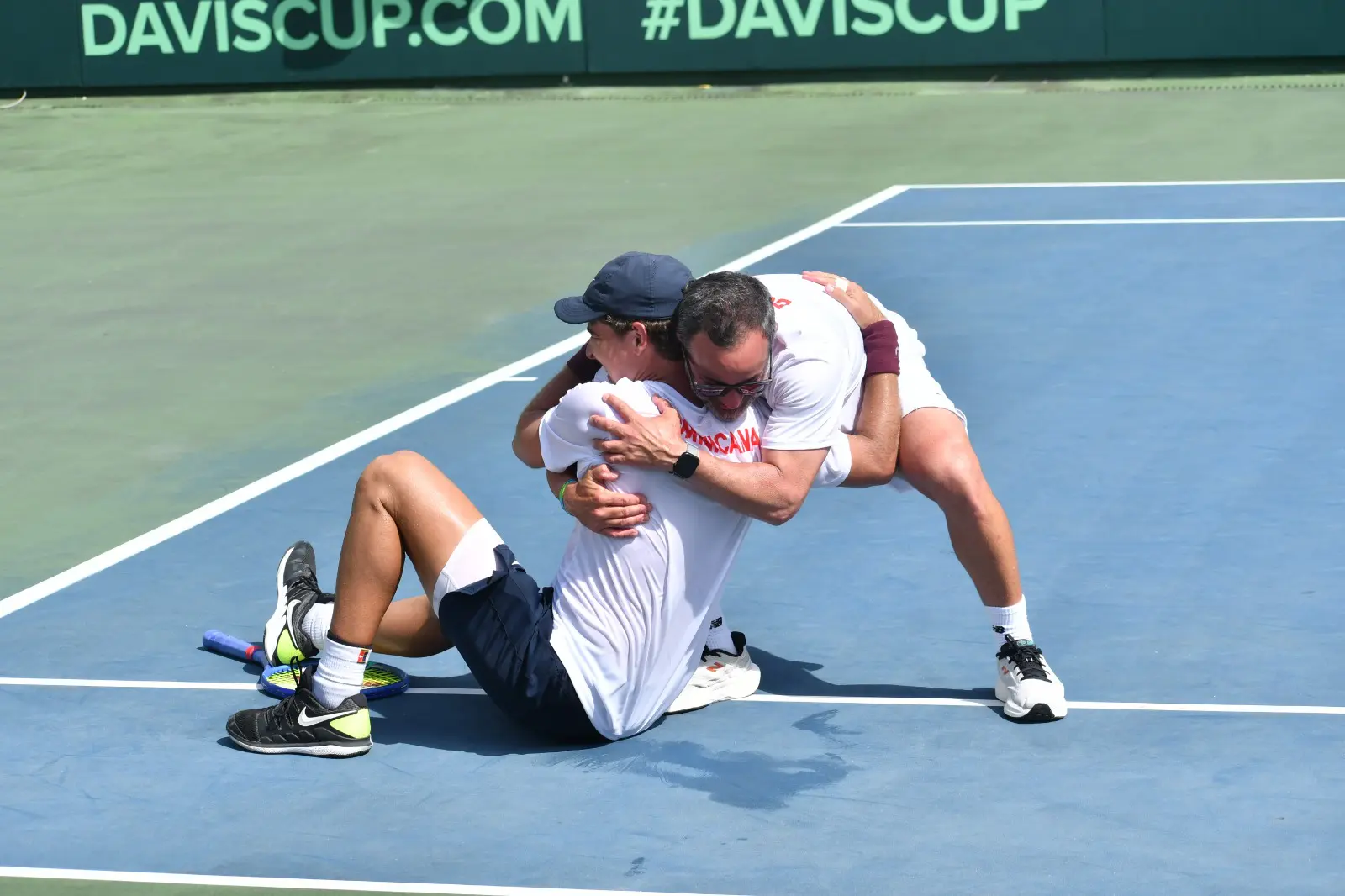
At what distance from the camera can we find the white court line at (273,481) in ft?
23.1

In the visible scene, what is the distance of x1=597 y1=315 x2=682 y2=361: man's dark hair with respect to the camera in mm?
5223

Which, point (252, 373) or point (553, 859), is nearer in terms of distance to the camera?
point (553, 859)

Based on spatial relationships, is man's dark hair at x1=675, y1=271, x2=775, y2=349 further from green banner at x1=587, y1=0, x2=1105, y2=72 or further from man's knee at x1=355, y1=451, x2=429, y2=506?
green banner at x1=587, y1=0, x2=1105, y2=72

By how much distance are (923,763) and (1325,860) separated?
3.50ft

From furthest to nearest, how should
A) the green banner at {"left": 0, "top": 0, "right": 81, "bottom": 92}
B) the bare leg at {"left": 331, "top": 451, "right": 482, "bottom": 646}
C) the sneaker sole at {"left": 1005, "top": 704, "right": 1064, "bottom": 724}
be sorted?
the green banner at {"left": 0, "top": 0, "right": 81, "bottom": 92}, the sneaker sole at {"left": 1005, "top": 704, "right": 1064, "bottom": 724}, the bare leg at {"left": 331, "top": 451, "right": 482, "bottom": 646}

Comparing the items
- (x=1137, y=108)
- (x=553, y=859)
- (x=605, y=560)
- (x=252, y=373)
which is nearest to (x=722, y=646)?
(x=605, y=560)

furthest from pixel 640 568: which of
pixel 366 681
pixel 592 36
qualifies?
pixel 592 36

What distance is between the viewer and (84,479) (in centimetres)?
842

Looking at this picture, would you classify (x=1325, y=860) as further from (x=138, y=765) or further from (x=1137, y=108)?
(x=1137, y=108)

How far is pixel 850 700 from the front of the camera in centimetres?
574

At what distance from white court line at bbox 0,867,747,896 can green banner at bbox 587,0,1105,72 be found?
1629 centimetres

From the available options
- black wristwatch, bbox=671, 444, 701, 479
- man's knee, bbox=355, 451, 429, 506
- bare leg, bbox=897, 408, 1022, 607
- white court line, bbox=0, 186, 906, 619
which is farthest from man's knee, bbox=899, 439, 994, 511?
white court line, bbox=0, 186, 906, 619

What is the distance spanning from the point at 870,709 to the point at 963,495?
25.7 inches

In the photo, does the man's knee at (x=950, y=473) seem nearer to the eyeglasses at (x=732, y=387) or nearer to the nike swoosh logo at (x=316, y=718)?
the eyeglasses at (x=732, y=387)
